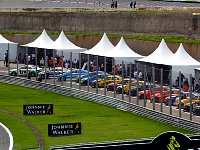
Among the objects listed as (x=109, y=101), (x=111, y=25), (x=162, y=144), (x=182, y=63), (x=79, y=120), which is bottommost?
(x=79, y=120)

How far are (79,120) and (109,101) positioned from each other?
17.3 ft

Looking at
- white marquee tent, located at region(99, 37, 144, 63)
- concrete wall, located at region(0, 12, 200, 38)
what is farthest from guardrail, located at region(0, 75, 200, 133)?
concrete wall, located at region(0, 12, 200, 38)

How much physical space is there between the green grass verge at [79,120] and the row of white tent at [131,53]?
590 centimetres

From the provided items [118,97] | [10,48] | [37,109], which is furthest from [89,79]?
[10,48]

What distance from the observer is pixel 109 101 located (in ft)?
136

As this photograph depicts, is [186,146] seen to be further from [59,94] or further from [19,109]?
[59,94]

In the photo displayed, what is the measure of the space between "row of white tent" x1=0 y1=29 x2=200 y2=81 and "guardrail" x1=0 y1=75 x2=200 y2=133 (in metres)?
4.81

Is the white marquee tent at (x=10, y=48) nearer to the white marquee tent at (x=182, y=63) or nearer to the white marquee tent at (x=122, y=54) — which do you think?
the white marquee tent at (x=122, y=54)

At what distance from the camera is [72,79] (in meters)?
46.1

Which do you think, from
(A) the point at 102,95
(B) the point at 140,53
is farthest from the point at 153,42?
(A) the point at 102,95

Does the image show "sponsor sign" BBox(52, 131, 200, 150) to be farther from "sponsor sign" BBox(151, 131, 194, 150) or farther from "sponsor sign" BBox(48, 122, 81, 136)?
"sponsor sign" BBox(48, 122, 81, 136)

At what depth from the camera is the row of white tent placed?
146 feet

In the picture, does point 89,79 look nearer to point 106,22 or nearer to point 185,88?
point 185,88

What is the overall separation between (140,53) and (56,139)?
86.0 ft
